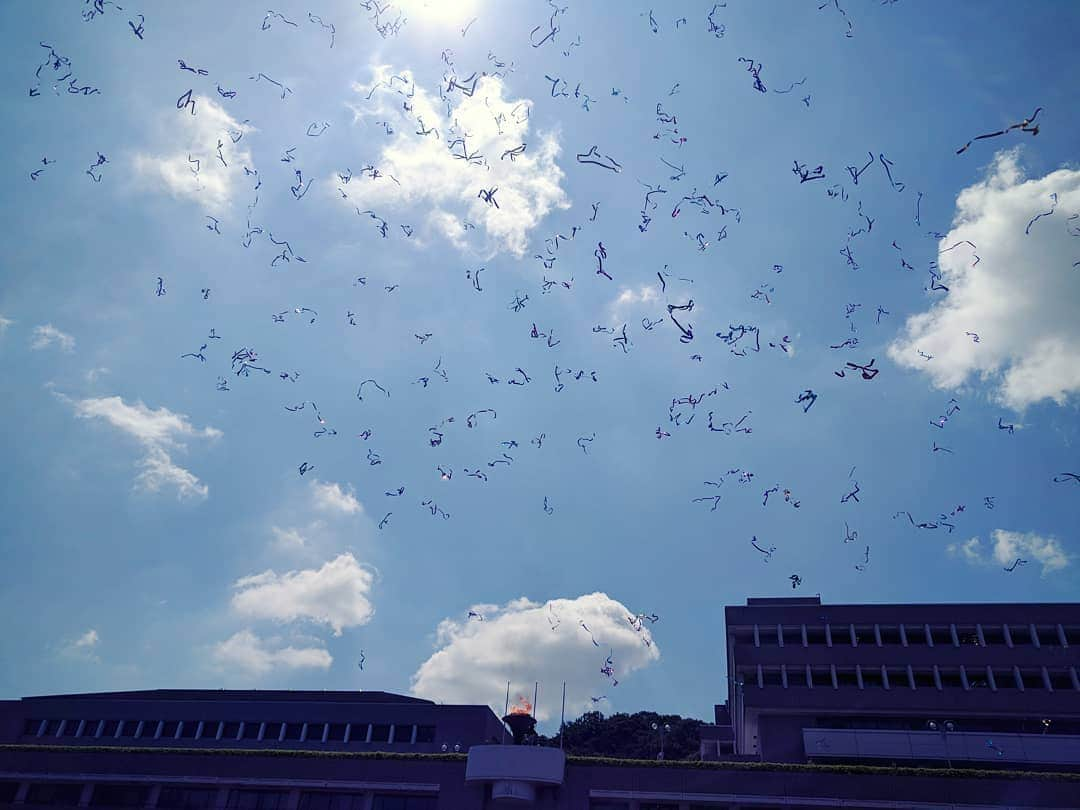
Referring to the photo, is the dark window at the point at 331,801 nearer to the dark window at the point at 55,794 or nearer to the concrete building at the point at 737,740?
the concrete building at the point at 737,740

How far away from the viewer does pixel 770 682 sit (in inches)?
2200

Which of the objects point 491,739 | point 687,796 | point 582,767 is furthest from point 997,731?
point 491,739

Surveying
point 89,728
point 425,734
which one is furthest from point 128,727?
point 425,734

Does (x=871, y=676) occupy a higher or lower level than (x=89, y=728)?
higher

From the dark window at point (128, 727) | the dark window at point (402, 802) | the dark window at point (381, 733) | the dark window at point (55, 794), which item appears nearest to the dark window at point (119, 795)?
the dark window at point (55, 794)

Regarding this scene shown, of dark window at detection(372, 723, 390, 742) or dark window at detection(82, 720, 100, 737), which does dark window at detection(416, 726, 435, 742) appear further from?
dark window at detection(82, 720, 100, 737)

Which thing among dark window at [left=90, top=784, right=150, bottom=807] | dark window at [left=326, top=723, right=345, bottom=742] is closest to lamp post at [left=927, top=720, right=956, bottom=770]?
dark window at [left=326, top=723, right=345, bottom=742]

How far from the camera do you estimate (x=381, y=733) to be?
188 feet

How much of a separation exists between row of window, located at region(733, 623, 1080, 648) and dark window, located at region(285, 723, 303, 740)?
116 feet

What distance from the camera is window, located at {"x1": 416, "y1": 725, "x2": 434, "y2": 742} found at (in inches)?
2207

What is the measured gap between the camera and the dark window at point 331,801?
142ft

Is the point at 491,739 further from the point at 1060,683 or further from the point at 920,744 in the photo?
the point at 1060,683

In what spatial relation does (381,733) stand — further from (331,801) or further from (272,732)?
(331,801)

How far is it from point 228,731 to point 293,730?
5.83 metres
